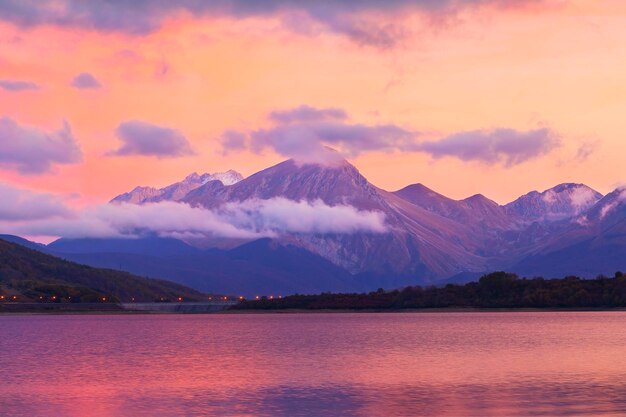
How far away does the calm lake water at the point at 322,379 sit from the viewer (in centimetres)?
7294

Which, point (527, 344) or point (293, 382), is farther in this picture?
point (527, 344)

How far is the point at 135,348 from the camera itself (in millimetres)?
153875

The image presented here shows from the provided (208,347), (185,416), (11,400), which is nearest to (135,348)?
(208,347)

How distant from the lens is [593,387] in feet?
268

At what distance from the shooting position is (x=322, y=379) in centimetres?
9669

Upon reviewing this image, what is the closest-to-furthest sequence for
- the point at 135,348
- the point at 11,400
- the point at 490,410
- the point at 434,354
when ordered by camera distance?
the point at 490,410 → the point at 11,400 → the point at 434,354 → the point at 135,348

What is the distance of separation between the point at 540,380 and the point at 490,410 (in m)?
22.3

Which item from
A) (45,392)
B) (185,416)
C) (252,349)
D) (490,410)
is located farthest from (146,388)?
(252,349)

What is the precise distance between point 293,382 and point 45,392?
75.4 feet

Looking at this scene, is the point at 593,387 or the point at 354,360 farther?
the point at 354,360

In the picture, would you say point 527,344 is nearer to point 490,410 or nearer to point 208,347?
point 208,347

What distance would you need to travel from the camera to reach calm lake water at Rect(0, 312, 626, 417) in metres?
72.9

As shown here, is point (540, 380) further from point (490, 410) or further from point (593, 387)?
point (490, 410)

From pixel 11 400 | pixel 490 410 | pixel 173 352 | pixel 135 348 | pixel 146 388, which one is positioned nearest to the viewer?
pixel 490 410
